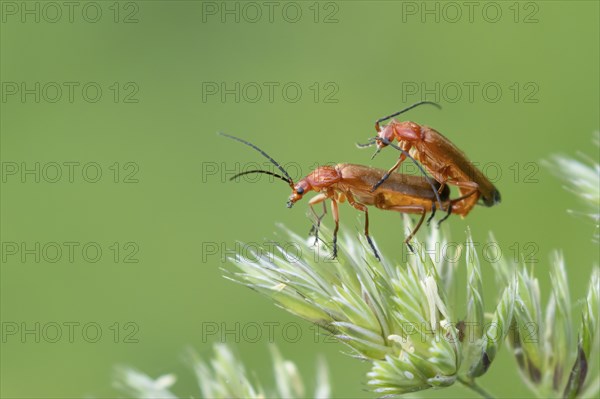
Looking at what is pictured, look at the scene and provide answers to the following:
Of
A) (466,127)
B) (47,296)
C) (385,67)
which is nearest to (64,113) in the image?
(47,296)

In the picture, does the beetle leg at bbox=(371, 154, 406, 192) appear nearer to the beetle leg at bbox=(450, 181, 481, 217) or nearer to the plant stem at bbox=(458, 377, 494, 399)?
the beetle leg at bbox=(450, 181, 481, 217)

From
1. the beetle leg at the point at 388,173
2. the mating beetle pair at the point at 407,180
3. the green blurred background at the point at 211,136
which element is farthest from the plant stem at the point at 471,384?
the green blurred background at the point at 211,136

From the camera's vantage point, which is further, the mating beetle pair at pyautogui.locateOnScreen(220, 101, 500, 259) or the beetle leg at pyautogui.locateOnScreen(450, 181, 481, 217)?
the beetle leg at pyautogui.locateOnScreen(450, 181, 481, 217)

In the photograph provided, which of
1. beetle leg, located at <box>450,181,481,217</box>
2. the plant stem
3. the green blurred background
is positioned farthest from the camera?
the green blurred background

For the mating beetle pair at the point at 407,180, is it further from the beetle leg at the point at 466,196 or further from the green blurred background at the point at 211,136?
the green blurred background at the point at 211,136

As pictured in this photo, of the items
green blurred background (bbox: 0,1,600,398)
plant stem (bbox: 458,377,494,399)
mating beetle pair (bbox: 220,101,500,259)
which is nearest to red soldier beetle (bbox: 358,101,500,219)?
mating beetle pair (bbox: 220,101,500,259)

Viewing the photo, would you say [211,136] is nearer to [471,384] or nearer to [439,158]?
[439,158]

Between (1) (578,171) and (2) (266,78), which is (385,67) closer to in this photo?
(2) (266,78)
